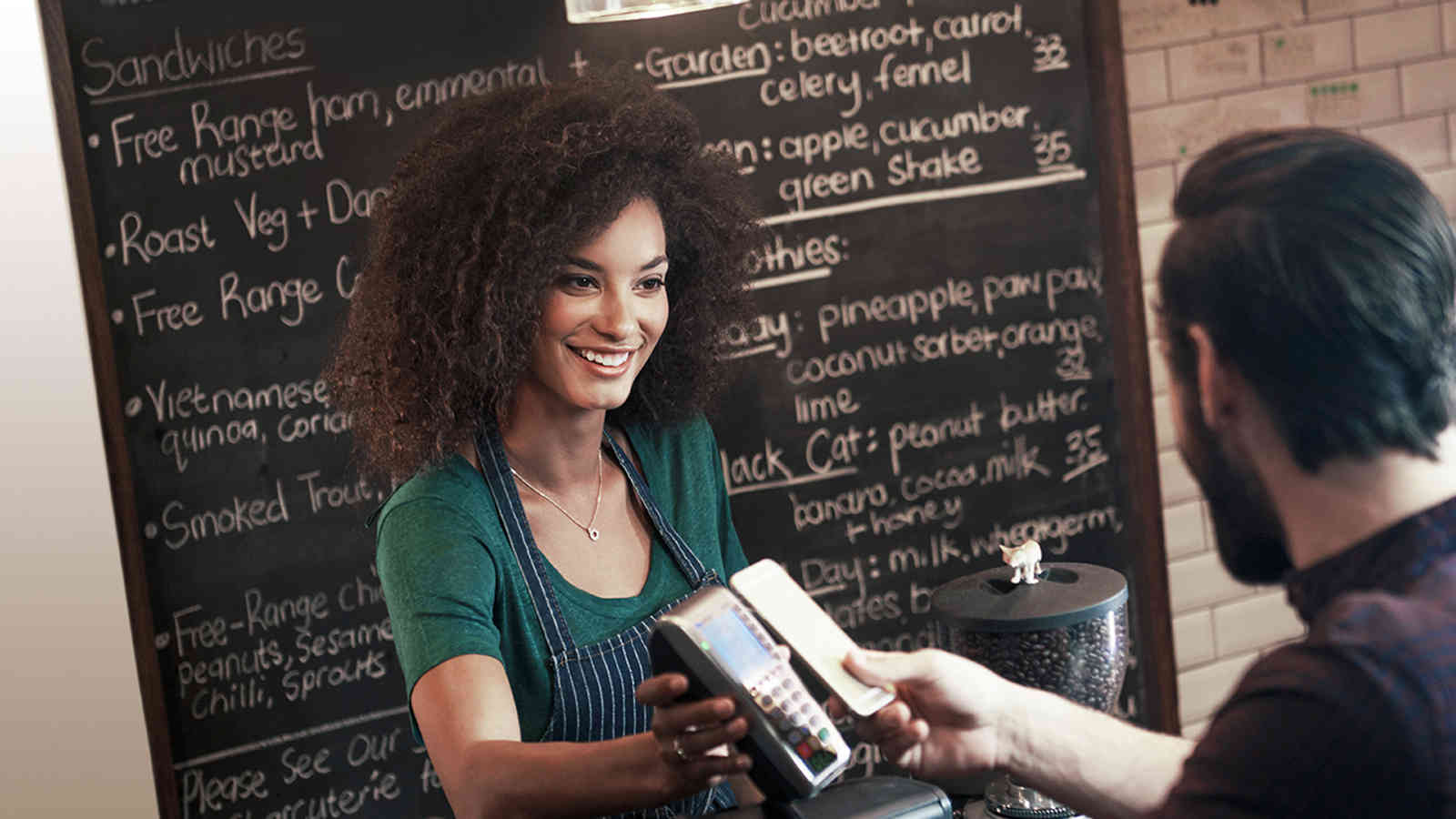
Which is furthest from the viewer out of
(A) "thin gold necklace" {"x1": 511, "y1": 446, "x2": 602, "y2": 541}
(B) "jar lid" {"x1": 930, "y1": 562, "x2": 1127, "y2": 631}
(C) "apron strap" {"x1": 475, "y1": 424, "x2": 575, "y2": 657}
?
(A) "thin gold necklace" {"x1": 511, "y1": 446, "x2": 602, "y2": 541}

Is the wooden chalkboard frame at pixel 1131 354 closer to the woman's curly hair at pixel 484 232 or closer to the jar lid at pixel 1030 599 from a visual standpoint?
the woman's curly hair at pixel 484 232

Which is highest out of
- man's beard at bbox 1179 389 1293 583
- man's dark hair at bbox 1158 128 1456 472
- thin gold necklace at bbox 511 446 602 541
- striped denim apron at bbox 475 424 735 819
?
man's dark hair at bbox 1158 128 1456 472

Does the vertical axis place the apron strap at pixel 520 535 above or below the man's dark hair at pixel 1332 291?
below

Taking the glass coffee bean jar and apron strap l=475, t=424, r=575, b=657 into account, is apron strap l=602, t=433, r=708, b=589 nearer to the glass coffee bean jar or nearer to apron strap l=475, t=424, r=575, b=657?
apron strap l=475, t=424, r=575, b=657

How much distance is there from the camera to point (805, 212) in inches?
114

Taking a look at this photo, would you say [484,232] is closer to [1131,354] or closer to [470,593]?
[470,593]

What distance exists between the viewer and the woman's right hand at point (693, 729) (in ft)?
4.47

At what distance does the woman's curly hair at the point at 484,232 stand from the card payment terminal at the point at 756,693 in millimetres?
685

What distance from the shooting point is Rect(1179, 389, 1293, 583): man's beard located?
1.00 metres

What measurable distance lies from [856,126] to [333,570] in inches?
52.9

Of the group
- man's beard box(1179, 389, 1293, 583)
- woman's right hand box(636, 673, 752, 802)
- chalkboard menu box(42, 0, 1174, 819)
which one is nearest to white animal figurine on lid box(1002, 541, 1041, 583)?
woman's right hand box(636, 673, 752, 802)

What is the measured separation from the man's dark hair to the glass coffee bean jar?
25.2 inches

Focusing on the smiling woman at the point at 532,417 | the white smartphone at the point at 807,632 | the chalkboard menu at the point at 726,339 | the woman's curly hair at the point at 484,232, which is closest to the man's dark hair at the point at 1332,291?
the white smartphone at the point at 807,632

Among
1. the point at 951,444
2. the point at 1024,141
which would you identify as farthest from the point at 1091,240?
the point at 951,444
